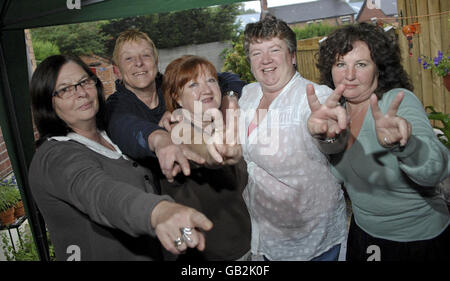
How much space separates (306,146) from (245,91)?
0.21 meters

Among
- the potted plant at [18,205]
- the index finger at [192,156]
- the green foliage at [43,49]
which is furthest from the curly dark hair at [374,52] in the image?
the potted plant at [18,205]

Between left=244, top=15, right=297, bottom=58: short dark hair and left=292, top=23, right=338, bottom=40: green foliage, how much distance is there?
32 millimetres

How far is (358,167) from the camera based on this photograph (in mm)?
780

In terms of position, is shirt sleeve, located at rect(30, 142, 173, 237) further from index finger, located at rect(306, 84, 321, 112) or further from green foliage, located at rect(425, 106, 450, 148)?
green foliage, located at rect(425, 106, 450, 148)

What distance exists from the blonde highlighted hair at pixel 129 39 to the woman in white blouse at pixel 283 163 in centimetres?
26

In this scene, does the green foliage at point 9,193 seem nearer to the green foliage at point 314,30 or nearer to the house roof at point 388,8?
the green foliage at point 314,30

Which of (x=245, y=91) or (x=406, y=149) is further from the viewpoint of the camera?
(x=245, y=91)

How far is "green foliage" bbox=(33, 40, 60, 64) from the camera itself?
0.93 metres

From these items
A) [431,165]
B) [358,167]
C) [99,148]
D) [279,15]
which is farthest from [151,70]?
[431,165]

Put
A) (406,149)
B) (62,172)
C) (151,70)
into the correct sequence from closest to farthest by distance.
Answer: (406,149) → (62,172) → (151,70)

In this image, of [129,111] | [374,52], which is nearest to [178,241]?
[129,111]

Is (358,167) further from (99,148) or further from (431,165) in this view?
(99,148)

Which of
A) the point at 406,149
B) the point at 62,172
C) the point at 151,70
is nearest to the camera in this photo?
the point at 406,149

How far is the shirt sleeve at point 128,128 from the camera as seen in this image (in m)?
0.80
